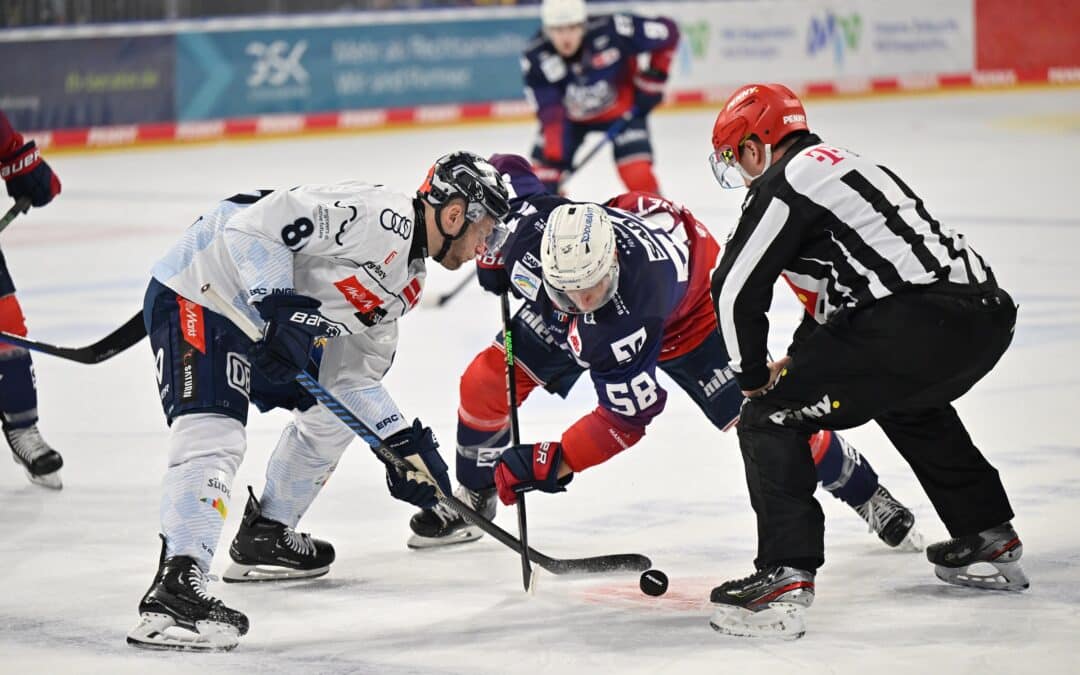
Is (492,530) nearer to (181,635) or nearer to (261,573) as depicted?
(261,573)

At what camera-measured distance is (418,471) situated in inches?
149

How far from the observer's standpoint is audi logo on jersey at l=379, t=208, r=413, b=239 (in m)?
3.53

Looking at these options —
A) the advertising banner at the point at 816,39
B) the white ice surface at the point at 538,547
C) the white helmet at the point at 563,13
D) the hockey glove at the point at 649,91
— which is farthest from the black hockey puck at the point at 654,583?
the advertising banner at the point at 816,39

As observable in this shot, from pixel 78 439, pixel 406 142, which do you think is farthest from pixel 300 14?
pixel 78 439

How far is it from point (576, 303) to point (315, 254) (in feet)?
1.92

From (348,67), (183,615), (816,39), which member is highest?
(183,615)

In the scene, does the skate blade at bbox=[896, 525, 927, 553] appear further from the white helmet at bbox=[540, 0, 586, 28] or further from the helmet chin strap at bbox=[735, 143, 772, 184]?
the white helmet at bbox=[540, 0, 586, 28]

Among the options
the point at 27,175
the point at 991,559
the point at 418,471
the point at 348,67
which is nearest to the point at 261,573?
the point at 418,471

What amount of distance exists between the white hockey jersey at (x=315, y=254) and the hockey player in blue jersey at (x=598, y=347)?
0.34m

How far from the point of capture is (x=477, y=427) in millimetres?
4223

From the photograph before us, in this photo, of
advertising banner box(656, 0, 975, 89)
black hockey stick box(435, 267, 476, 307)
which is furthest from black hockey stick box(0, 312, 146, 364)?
advertising banner box(656, 0, 975, 89)

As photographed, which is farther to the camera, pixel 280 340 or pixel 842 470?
pixel 842 470

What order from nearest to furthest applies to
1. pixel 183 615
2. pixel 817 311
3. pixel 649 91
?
pixel 183 615 → pixel 817 311 → pixel 649 91

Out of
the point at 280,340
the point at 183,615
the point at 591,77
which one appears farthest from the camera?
the point at 591,77
